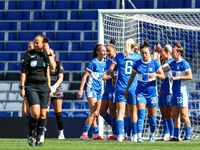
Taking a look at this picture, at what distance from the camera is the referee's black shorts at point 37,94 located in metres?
5.00

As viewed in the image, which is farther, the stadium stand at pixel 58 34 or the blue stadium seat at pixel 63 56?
the blue stadium seat at pixel 63 56

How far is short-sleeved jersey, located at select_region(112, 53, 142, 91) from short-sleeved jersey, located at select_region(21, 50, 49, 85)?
1.42m

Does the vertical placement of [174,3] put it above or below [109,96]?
above

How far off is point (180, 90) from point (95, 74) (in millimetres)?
1591

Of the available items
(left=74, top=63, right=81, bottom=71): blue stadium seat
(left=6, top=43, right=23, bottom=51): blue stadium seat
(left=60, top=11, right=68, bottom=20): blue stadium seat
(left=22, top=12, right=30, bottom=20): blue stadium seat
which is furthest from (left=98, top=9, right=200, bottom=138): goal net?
(left=22, top=12, right=30, bottom=20): blue stadium seat

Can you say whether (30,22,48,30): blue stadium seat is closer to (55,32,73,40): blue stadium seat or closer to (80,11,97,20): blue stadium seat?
(55,32,73,40): blue stadium seat

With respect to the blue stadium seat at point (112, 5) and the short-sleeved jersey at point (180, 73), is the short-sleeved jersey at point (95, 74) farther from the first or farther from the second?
the blue stadium seat at point (112, 5)

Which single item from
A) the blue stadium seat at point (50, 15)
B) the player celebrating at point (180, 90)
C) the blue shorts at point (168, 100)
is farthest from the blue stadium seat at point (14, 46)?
the player celebrating at point (180, 90)

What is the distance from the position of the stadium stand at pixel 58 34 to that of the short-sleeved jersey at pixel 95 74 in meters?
3.34

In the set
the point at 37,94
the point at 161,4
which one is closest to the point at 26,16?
the point at 161,4

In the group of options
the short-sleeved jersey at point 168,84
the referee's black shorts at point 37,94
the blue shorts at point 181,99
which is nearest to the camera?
the referee's black shorts at point 37,94

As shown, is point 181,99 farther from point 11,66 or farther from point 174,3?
point 174,3

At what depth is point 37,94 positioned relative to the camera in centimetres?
507

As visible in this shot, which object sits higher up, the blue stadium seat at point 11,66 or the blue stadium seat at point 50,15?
the blue stadium seat at point 50,15
